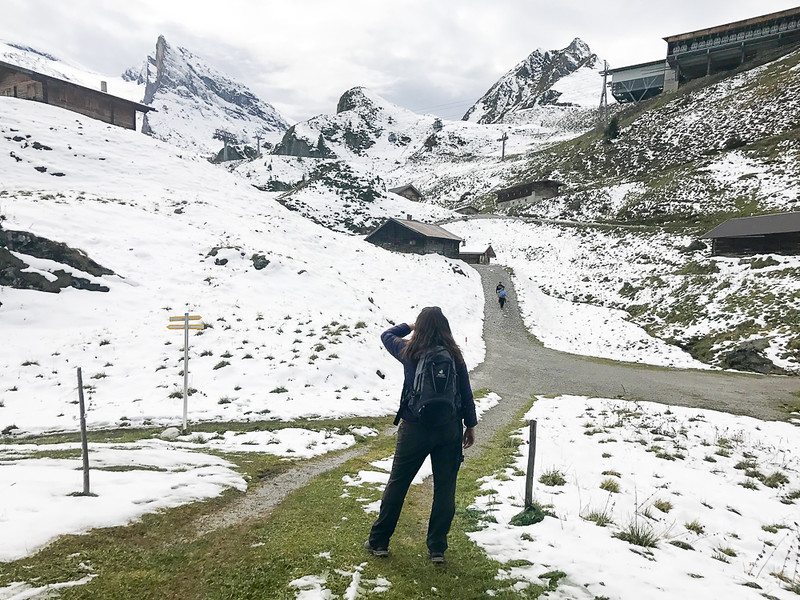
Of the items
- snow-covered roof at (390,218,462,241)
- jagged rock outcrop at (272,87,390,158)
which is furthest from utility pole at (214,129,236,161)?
snow-covered roof at (390,218,462,241)

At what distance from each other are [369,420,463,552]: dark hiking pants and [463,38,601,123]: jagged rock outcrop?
184m

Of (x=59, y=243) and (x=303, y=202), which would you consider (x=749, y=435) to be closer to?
(x=59, y=243)

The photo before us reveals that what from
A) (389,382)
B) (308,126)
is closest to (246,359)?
(389,382)

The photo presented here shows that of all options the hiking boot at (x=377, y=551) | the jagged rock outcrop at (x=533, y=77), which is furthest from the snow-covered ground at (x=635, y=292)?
the jagged rock outcrop at (x=533, y=77)

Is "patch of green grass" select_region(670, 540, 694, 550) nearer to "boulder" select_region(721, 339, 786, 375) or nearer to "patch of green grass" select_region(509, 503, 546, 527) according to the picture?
"patch of green grass" select_region(509, 503, 546, 527)

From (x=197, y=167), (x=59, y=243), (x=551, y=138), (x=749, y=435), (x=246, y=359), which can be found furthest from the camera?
(x=551, y=138)

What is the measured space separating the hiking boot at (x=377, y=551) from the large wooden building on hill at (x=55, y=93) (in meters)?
59.5

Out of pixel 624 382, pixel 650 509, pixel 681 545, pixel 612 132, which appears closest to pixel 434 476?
pixel 681 545

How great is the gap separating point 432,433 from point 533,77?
225 metres

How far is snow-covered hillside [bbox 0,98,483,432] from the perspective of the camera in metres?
Answer: 12.0

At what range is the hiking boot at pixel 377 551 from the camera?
4.37 meters

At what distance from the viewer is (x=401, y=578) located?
400cm

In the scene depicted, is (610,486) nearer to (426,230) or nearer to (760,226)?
(760,226)

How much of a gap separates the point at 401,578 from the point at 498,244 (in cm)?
5707
